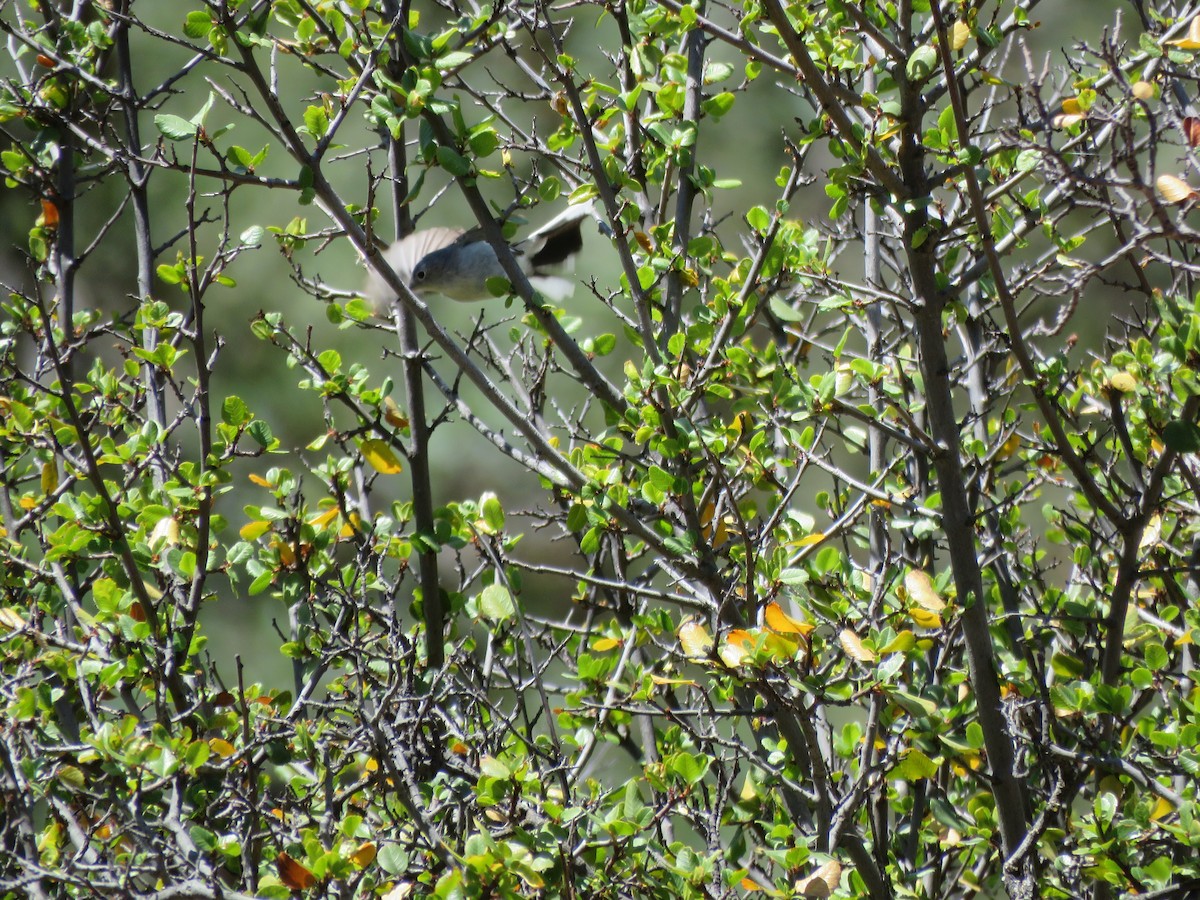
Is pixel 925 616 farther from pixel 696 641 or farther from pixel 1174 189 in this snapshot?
pixel 1174 189

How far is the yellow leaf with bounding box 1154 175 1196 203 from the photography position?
171cm

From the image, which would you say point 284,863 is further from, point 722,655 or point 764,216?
point 764,216

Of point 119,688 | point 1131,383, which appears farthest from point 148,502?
point 1131,383

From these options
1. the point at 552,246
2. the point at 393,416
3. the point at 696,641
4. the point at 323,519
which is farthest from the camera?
the point at 552,246

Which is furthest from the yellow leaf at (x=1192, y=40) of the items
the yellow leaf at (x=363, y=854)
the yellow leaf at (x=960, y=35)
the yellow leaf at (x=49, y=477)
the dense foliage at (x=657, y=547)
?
the yellow leaf at (x=49, y=477)

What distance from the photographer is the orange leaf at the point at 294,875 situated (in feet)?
5.88

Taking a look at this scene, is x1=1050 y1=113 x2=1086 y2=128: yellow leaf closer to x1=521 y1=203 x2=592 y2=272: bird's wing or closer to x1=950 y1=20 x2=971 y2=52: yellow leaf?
x1=950 y1=20 x2=971 y2=52: yellow leaf

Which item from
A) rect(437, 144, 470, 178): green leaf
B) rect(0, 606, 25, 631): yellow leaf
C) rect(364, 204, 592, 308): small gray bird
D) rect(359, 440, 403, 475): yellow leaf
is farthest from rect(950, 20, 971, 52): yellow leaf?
rect(0, 606, 25, 631): yellow leaf

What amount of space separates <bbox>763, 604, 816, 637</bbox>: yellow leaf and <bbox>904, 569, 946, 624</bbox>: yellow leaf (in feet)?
0.71

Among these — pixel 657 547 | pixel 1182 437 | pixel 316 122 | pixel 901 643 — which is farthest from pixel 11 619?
pixel 1182 437

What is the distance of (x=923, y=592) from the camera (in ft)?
6.39

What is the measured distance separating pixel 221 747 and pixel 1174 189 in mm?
1853

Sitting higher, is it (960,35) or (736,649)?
(960,35)

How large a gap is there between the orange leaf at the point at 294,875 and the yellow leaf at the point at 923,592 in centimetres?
111
